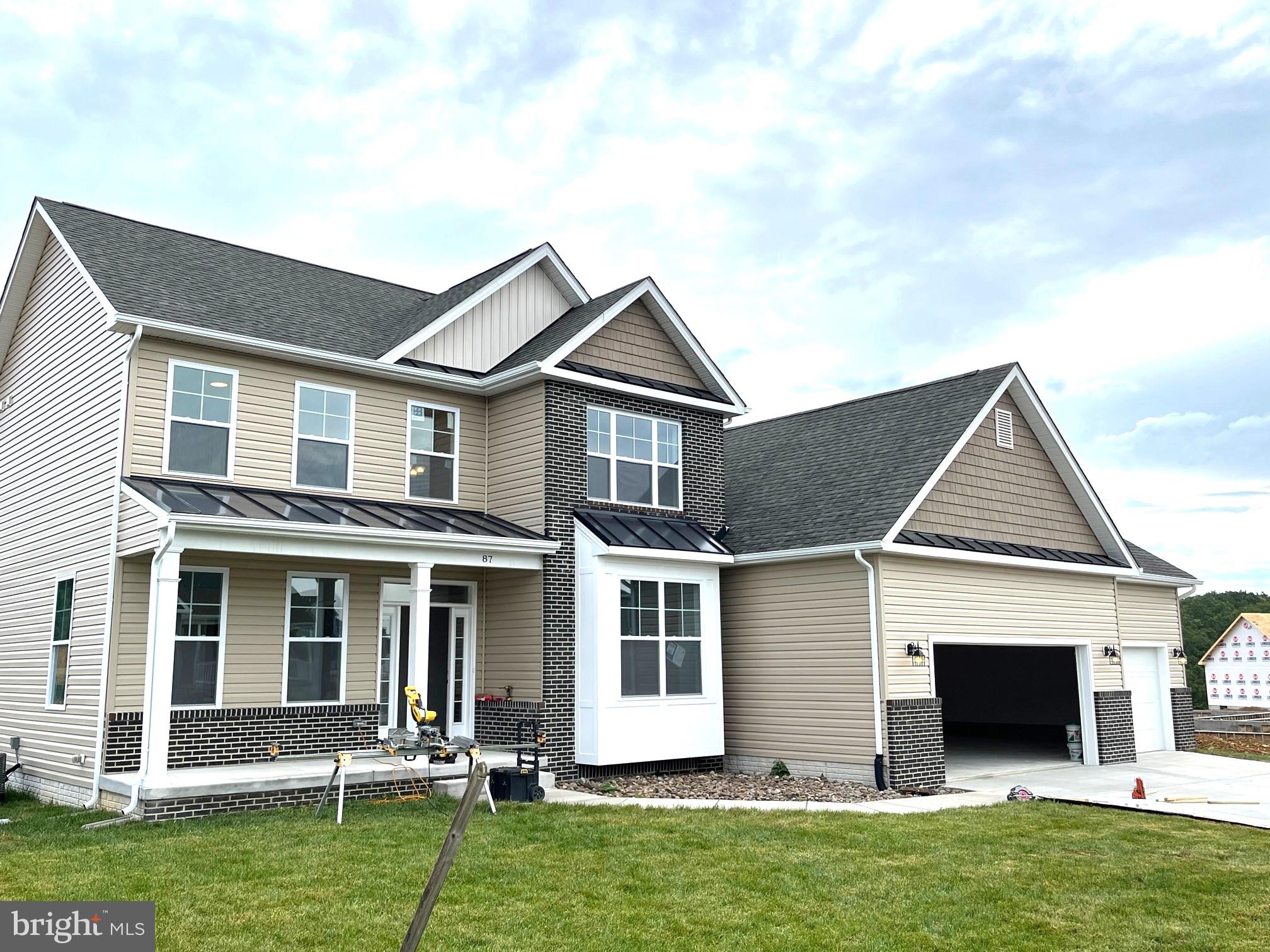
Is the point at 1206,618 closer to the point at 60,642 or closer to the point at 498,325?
the point at 498,325

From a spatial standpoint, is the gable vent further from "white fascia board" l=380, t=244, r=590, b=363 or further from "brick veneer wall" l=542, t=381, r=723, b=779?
"white fascia board" l=380, t=244, r=590, b=363

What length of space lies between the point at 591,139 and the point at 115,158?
9.20 metres

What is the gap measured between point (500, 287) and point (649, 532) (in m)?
4.86

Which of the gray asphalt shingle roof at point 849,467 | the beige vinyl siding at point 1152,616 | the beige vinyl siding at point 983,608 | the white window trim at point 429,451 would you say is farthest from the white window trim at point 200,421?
the beige vinyl siding at point 1152,616

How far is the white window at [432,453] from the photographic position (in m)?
16.0

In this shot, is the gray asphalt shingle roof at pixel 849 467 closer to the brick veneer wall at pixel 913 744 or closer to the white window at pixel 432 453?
the brick veneer wall at pixel 913 744

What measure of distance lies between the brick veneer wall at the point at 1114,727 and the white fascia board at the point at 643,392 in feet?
28.1

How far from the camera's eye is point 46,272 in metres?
16.6

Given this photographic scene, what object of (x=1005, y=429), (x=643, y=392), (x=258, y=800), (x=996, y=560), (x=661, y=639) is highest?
(x=643, y=392)

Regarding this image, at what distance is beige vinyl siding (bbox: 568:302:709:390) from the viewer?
16.9m

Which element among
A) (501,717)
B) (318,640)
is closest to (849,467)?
(501,717)

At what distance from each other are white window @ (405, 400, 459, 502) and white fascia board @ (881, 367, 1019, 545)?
680 centimetres

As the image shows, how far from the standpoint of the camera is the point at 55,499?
15.3 metres

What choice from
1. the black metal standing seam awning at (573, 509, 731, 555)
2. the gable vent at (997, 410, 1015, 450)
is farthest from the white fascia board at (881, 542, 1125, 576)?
the black metal standing seam awning at (573, 509, 731, 555)
